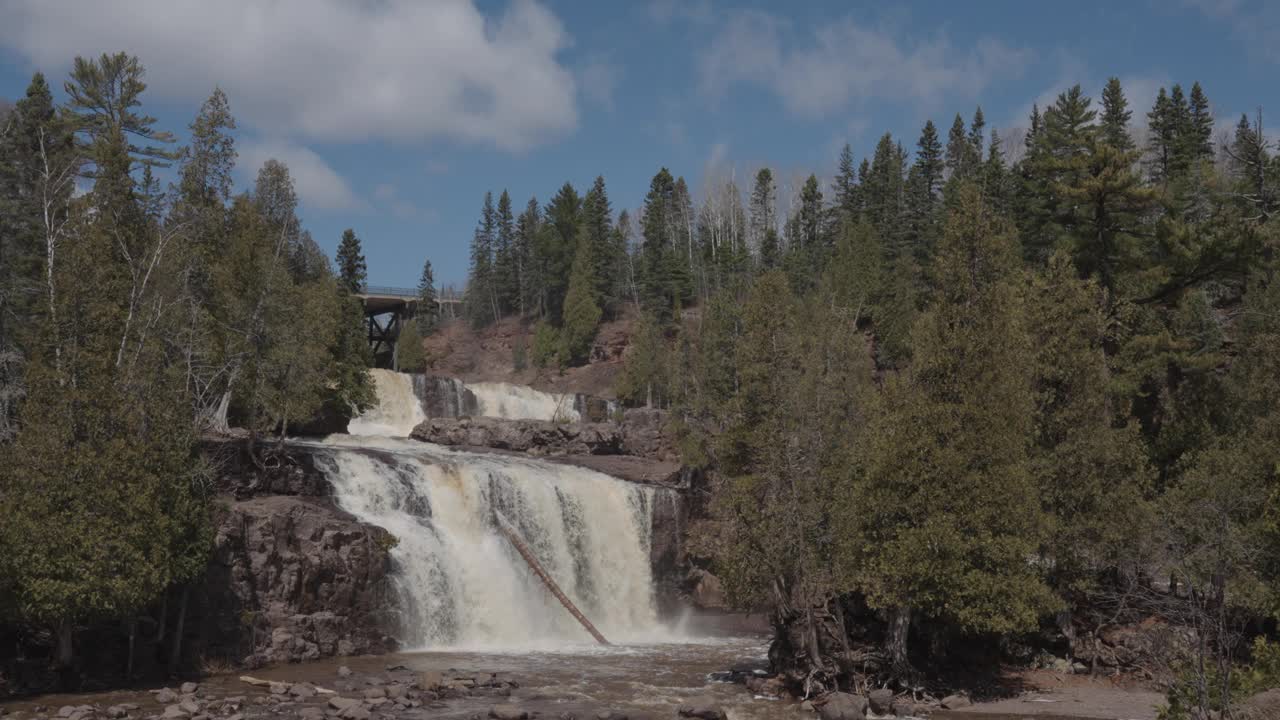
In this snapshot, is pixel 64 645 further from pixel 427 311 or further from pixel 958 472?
pixel 427 311

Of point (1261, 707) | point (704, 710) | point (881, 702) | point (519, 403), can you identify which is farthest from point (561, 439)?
point (1261, 707)

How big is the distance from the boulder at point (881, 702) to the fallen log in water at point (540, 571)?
583 inches

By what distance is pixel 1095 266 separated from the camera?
42.6 meters

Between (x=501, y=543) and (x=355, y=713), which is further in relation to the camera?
(x=501, y=543)

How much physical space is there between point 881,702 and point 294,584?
62.2 ft

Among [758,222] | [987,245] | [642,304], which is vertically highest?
[758,222]

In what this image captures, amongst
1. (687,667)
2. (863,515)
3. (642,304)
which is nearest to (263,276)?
(687,667)

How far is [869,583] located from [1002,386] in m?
6.77

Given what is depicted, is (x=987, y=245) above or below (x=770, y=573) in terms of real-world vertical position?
above

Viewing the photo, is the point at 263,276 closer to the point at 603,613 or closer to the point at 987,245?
the point at 603,613

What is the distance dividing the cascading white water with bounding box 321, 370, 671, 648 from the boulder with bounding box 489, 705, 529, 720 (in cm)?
1112

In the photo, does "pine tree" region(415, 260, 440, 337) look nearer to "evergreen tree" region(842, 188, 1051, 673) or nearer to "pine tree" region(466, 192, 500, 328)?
"pine tree" region(466, 192, 500, 328)

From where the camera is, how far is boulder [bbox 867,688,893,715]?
83.3 ft

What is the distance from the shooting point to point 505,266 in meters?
122
